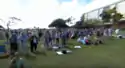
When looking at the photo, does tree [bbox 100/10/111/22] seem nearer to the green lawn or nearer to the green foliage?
the green foliage

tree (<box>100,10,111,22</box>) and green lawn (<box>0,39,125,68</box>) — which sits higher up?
tree (<box>100,10,111,22</box>)

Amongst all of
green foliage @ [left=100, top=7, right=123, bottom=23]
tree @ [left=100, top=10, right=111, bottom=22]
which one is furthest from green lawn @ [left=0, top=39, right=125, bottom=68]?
tree @ [left=100, top=10, right=111, bottom=22]

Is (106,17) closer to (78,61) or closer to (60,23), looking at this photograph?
(60,23)

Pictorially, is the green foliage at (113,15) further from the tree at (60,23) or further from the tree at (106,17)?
the tree at (60,23)

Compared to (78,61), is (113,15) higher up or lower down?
higher up

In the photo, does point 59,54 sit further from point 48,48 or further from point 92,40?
point 92,40

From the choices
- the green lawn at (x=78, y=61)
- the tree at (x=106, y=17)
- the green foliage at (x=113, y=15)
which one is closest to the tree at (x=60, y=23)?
the tree at (x=106, y=17)

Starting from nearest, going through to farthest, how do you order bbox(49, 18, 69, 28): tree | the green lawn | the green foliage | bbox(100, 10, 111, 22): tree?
1. the green lawn
2. the green foliage
3. bbox(100, 10, 111, 22): tree
4. bbox(49, 18, 69, 28): tree

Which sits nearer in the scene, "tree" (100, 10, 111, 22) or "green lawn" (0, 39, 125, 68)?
"green lawn" (0, 39, 125, 68)

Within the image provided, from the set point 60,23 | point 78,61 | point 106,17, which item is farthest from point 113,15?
point 78,61

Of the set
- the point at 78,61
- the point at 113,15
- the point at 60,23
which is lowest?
the point at 78,61

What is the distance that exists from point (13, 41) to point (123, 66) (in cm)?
648

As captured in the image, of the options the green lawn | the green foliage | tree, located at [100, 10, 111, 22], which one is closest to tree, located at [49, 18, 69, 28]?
tree, located at [100, 10, 111, 22]

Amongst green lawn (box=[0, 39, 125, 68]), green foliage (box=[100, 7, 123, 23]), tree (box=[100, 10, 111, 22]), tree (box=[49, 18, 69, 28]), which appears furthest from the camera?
tree (box=[49, 18, 69, 28])
